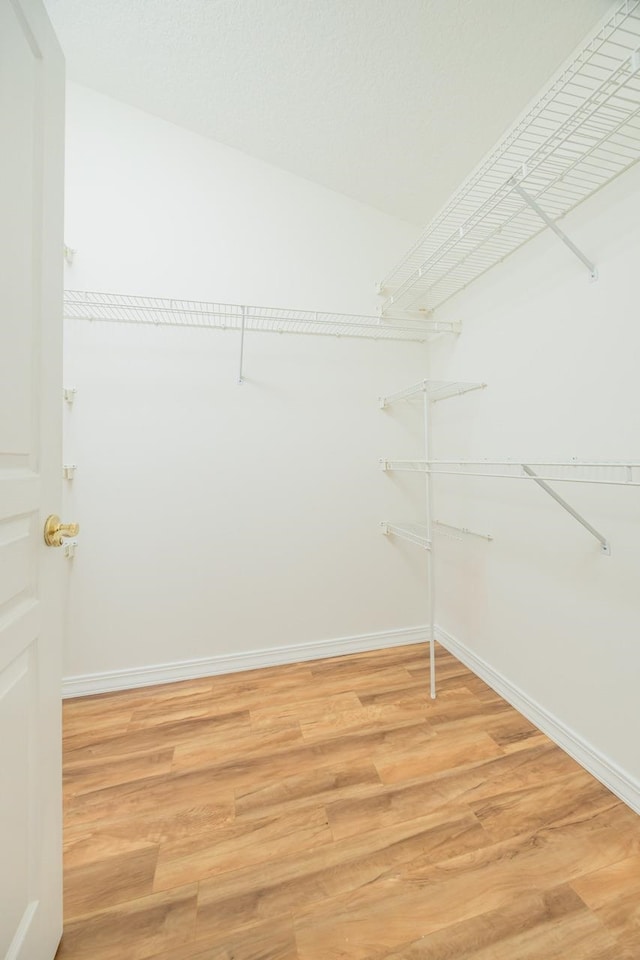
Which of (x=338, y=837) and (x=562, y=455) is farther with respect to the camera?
(x=562, y=455)

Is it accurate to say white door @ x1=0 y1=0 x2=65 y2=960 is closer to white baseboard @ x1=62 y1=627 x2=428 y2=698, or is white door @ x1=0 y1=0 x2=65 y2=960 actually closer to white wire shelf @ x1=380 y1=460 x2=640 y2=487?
white baseboard @ x1=62 y1=627 x2=428 y2=698

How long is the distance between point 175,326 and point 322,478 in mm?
1116

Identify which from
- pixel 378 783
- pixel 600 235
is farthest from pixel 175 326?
pixel 378 783

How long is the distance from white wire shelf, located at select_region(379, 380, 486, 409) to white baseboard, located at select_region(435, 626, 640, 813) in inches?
56.2

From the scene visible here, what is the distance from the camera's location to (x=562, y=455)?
1.40 meters

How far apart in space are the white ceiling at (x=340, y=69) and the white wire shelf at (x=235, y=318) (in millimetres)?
670

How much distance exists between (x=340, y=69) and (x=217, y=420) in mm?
1517

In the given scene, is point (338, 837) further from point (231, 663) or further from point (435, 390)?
point (435, 390)

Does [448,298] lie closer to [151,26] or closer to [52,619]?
[151,26]

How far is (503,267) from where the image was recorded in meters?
1.67

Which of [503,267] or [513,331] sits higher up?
[503,267]

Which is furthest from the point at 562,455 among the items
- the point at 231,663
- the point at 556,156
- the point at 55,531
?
the point at 231,663

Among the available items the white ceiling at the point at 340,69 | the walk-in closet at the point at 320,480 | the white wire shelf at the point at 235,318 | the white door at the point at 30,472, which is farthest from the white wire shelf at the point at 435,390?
the white door at the point at 30,472

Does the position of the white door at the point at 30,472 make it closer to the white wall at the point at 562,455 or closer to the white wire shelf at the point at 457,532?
the white wall at the point at 562,455
